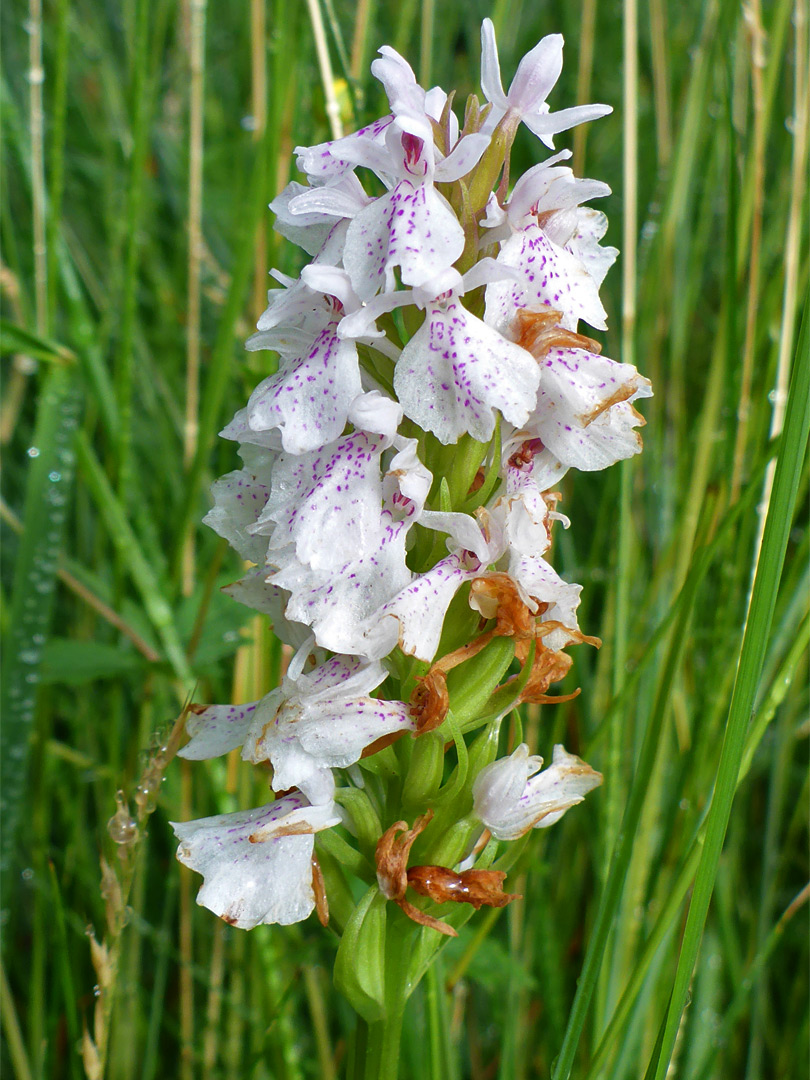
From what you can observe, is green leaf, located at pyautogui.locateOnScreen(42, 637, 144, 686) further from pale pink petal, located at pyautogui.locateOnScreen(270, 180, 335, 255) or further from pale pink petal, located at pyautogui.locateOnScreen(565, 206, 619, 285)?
pale pink petal, located at pyautogui.locateOnScreen(565, 206, 619, 285)

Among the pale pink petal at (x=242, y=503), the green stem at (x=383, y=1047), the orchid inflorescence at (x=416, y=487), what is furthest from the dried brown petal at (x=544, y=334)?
the green stem at (x=383, y=1047)

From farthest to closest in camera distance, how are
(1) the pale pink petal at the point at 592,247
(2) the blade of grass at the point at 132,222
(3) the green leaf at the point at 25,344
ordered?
(2) the blade of grass at the point at 132,222 → (3) the green leaf at the point at 25,344 → (1) the pale pink petal at the point at 592,247

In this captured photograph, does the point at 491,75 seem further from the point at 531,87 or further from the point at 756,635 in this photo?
the point at 756,635

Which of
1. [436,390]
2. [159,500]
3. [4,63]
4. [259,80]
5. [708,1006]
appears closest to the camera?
[436,390]

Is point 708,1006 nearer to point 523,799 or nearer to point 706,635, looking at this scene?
point 706,635

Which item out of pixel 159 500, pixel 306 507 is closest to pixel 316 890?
pixel 306 507

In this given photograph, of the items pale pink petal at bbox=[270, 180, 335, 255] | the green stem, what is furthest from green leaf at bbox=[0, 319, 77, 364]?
the green stem

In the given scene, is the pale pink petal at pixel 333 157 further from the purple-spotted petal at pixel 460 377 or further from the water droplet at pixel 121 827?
the water droplet at pixel 121 827

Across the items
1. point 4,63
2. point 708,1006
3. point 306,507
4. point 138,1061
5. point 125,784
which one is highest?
point 4,63
